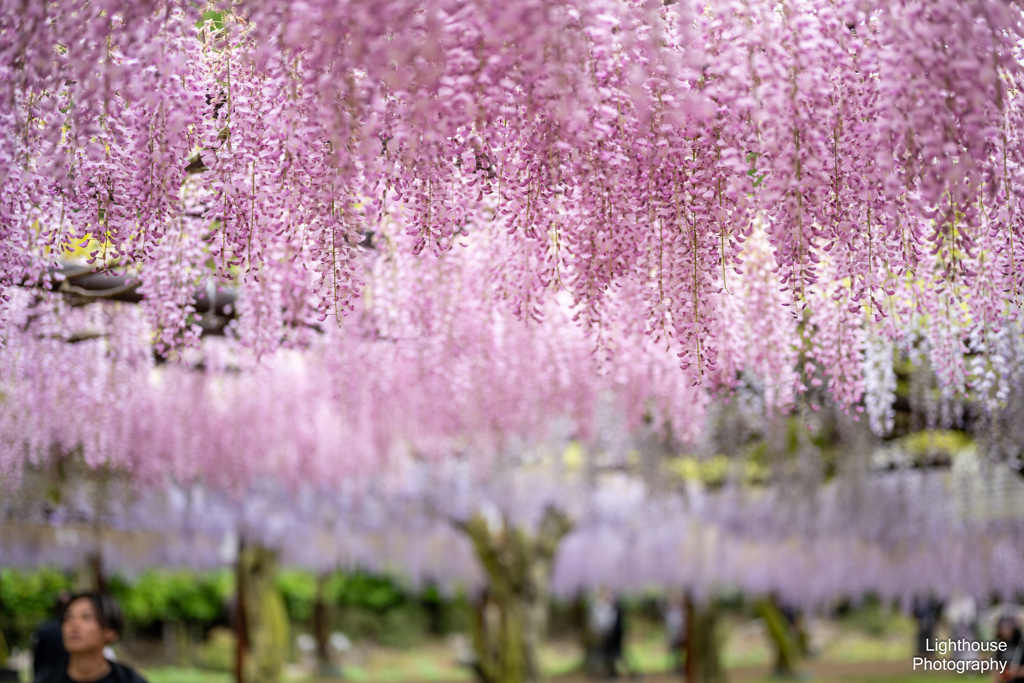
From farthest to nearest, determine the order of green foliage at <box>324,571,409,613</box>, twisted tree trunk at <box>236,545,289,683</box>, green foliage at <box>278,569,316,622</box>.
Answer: green foliage at <box>324,571,409,613</box> < green foliage at <box>278,569,316,622</box> < twisted tree trunk at <box>236,545,289,683</box>

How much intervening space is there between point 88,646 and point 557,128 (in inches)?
100

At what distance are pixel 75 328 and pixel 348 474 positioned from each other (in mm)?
3529

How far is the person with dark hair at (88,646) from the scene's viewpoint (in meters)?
3.21

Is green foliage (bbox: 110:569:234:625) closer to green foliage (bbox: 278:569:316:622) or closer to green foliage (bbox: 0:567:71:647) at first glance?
green foliage (bbox: 278:569:316:622)

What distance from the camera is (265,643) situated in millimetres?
10531

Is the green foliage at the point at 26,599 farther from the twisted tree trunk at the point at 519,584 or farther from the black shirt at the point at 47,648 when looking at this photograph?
the twisted tree trunk at the point at 519,584

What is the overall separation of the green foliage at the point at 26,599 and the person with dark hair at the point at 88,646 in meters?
5.05

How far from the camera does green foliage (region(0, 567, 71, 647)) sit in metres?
8.85

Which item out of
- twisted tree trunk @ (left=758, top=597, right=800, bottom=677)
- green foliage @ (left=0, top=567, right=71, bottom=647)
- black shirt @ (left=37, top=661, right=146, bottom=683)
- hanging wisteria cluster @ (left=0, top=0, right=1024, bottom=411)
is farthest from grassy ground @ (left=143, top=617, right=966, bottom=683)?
hanging wisteria cluster @ (left=0, top=0, right=1024, bottom=411)

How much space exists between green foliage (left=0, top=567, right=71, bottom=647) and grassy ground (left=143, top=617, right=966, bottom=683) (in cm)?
226

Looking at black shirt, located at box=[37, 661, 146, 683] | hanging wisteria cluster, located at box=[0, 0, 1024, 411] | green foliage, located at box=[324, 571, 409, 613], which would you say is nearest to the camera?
hanging wisteria cluster, located at box=[0, 0, 1024, 411]

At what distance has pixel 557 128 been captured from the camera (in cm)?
194

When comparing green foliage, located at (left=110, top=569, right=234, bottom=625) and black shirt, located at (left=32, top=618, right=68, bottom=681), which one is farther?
green foliage, located at (left=110, top=569, right=234, bottom=625)

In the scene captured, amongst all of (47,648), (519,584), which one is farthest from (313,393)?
(47,648)
